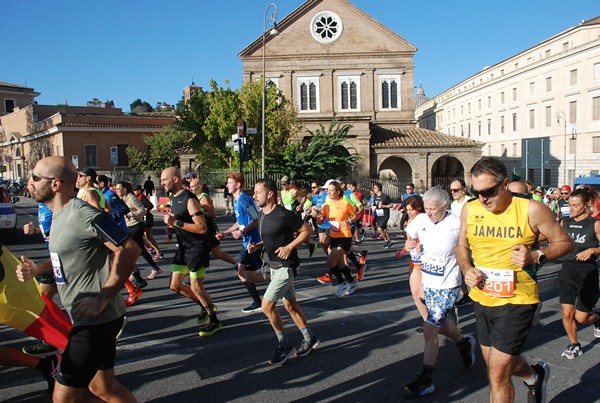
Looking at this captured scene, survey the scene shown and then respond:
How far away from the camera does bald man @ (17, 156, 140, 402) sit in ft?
10.6

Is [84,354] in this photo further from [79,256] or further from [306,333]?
[306,333]

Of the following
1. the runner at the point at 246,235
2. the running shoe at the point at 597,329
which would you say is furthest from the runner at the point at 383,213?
the running shoe at the point at 597,329

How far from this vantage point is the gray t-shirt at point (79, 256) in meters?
3.28

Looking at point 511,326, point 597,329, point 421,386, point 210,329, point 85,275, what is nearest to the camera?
point 85,275

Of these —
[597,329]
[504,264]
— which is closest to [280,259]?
[504,264]

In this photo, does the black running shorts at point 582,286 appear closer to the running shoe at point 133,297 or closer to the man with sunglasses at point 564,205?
the running shoe at point 133,297

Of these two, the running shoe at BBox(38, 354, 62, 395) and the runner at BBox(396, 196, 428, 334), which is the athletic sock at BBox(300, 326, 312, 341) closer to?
the runner at BBox(396, 196, 428, 334)

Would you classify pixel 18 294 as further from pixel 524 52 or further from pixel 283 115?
pixel 524 52

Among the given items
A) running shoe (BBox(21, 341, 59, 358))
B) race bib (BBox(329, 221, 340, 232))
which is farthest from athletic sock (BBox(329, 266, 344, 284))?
running shoe (BBox(21, 341, 59, 358))

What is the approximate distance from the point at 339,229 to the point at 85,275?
242 inches

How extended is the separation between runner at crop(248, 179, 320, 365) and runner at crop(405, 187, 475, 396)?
4.14ft

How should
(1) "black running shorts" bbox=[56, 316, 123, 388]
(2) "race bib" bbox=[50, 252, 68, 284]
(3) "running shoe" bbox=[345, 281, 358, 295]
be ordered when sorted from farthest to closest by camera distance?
(3) "running shoe" bbox=[345, 281, 358, 295] < (2) "race bib" bbox=[50, 252, 68, 284] < (1) "black running shorts" bbox=[56, 316, 123, 388]

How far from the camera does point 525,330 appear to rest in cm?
370

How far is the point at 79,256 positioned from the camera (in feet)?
10.9
